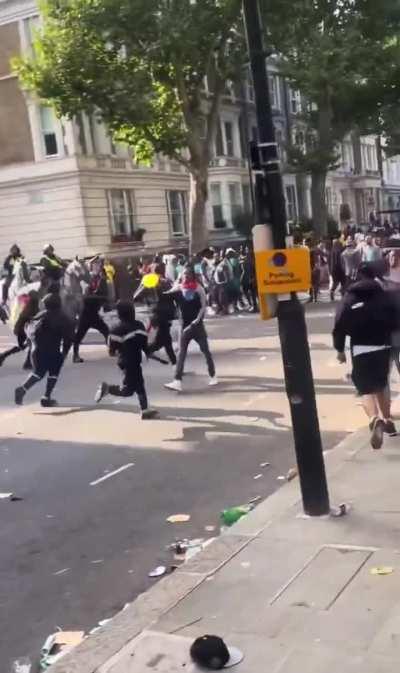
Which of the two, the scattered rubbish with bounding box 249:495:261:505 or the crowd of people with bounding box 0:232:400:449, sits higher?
the crowd of people with bounding box 0:232:400:449

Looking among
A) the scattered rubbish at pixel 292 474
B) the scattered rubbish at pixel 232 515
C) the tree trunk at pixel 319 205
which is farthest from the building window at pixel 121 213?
the scattered rubbish at pixel 232 515

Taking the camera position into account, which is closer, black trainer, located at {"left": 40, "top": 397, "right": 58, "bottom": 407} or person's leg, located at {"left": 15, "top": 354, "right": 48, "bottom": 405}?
person's leg, located at {"left": 15, "top": 354, "right": 48, "bottom": 405}

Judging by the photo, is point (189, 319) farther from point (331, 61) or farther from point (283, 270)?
point (331, 61)

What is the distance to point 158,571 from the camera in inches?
209

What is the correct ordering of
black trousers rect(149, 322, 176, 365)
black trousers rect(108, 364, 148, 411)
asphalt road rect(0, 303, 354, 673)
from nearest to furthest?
asphalt road rect(0, 303, 354, 673) < black trousers rect(108, 364, 148, 411) < black trousers rect(149, 322, 176, 365)

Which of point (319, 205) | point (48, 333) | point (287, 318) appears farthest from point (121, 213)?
point (287, 318)

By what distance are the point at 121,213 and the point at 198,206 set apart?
9.64m

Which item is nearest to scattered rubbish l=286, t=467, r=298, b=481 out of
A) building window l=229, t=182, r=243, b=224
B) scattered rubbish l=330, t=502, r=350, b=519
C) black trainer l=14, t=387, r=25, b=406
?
scattered rubbish l=330, t=502, r=350, b=519

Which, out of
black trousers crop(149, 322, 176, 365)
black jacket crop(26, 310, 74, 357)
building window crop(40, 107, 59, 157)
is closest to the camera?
black jacket crop(26, 310, 74, 357)

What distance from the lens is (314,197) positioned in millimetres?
35281

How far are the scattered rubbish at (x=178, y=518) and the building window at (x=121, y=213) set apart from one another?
2944 cm

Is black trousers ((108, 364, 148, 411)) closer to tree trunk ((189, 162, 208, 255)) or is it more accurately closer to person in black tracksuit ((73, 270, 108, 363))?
person in black tracksuit ((73, 270, 108, 363))

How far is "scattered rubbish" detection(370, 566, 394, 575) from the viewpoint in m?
4.55

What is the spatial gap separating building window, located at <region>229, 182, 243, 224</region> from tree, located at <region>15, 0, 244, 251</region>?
1643 centimetres
